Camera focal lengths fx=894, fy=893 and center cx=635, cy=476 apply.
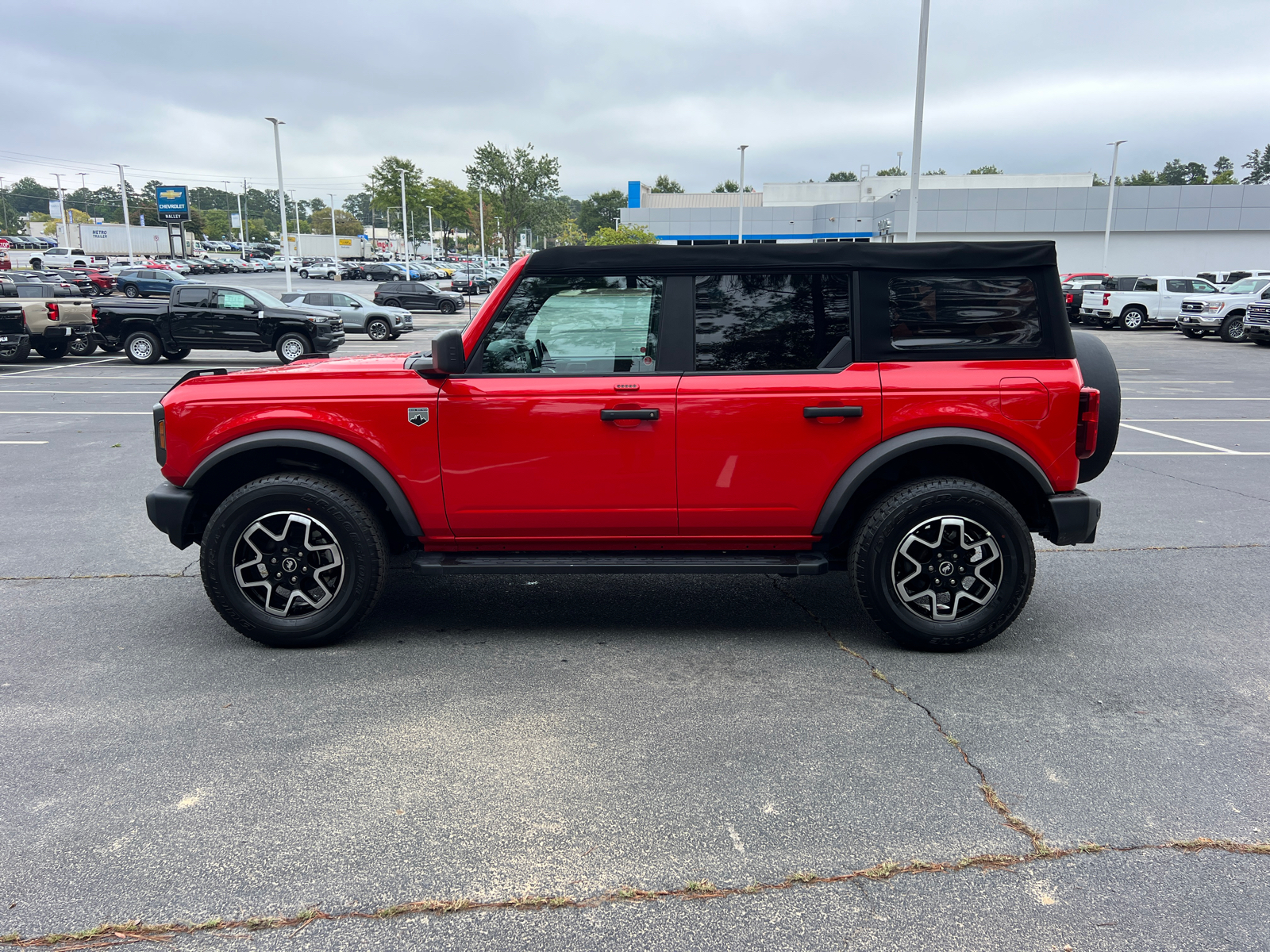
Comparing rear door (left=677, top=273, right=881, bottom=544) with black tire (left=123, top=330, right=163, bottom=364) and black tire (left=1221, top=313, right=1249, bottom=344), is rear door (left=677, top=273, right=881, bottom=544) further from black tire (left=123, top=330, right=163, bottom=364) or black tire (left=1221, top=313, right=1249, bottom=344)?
black tire (left=1221, top=313, right=1249, bottom=344)

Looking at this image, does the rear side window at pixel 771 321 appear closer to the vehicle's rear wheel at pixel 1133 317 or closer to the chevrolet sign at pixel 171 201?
the vehicle's rear wheel at pixel 1133 317

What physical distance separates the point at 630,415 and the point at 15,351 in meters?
19.3

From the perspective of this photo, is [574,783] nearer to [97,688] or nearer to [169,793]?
[169,793]

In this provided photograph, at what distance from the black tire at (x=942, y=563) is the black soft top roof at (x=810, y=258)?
3.43ft

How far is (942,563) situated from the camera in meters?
4.24

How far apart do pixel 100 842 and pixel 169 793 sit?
0.95ft

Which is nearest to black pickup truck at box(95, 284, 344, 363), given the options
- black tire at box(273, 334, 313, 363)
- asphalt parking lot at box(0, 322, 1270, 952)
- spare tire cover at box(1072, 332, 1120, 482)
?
black tire at box(273, 334, 313, 363)

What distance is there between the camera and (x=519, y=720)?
366 centimetres

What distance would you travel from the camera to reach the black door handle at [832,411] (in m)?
4.14

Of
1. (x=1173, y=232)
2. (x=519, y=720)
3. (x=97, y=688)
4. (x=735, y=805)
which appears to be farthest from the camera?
(x=1173, y=232)

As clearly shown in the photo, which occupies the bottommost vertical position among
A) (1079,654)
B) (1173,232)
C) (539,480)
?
(1079,654)

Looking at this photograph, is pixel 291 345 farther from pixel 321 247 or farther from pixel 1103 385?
pixel 321 247

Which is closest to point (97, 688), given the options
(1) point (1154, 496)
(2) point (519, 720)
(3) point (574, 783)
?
(2) point (519, 720)

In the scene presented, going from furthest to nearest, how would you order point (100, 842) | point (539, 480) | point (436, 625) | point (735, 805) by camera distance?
point (436, 625) → point (539, 480) → point (735, 805) → point (100, 842)
